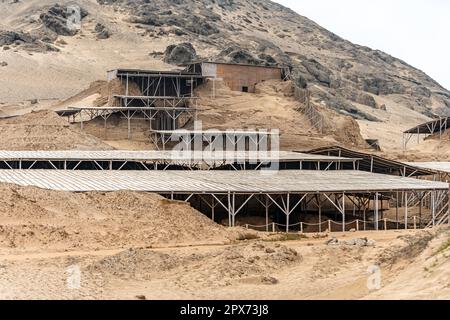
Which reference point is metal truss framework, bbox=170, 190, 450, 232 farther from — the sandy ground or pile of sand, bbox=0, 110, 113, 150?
pile of sand, bbox=0, 110, 113, 150

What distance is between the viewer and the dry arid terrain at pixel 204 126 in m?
20.8

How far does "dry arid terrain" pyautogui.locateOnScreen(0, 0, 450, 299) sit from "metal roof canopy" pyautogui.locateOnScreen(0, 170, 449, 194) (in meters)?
1.91

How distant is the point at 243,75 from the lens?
247 feet

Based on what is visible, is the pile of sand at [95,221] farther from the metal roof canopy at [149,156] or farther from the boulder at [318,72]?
the boulder at [318,72]

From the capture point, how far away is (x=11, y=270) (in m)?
22.0

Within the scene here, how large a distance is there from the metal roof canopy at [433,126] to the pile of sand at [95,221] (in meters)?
49.0

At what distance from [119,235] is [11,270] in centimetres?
699

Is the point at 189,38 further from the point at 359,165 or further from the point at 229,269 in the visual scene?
the point at 229,269

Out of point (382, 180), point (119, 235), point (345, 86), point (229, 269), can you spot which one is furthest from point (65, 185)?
point (345, 86)

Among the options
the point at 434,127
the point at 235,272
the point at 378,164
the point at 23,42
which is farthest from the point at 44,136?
the point at 23,42

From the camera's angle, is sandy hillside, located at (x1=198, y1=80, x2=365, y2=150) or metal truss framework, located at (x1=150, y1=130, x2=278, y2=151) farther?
sandy hillside, located at (x1=198, y1=80, x2=365, y2=150)

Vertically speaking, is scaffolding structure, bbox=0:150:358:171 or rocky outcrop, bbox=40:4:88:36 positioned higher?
rocky outcrop, bbox=40:4:88:36

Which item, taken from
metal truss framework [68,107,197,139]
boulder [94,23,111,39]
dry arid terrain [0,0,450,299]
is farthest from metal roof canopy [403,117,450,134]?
boulder [94,23,111,39]

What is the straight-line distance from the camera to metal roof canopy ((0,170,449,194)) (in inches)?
1307
